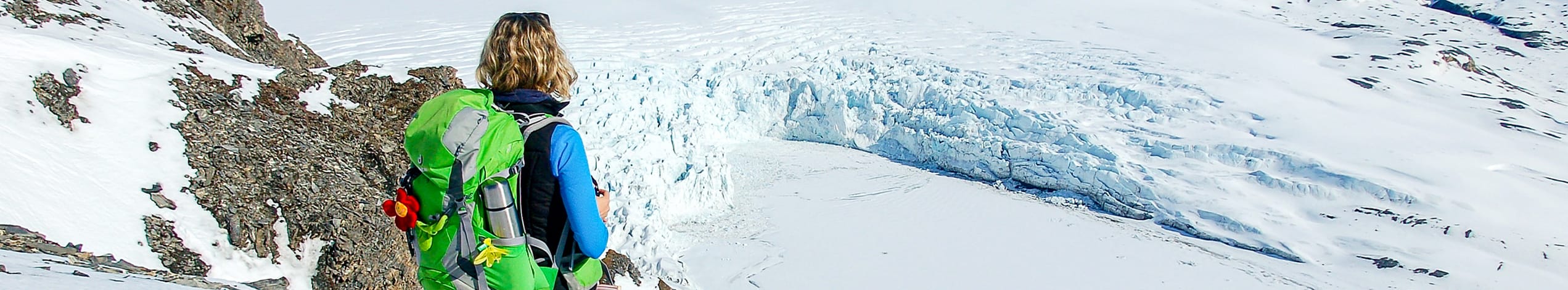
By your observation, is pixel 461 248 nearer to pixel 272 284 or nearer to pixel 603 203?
pixel 603 203

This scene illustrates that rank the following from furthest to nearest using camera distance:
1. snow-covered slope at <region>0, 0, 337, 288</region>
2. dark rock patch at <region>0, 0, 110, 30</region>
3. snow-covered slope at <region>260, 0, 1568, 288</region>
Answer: snow-covered slope at <region>260, 0, 1568, 288</region> < dark rock patch at <region>0, 0, 110, 30</region> < snow-covered slope at <region>0, 0, 337, 288</region>

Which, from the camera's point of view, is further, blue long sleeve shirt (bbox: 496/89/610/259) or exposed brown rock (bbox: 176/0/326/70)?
exposed brown rock (bbox: 176/0/326/70)

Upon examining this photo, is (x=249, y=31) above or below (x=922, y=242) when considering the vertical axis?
above

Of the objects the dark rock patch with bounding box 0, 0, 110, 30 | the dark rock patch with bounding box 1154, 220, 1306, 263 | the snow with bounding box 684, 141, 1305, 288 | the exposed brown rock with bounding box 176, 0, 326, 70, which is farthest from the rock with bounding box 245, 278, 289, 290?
the dark rock patch with bounding box 1154, 220, 1306, 263

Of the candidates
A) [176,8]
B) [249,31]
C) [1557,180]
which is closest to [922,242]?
[249,31]

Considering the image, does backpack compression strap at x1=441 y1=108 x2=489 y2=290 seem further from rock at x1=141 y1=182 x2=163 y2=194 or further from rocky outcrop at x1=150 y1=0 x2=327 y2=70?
rocky outcrop at x1=150 y1=0 x2=327 y2=70

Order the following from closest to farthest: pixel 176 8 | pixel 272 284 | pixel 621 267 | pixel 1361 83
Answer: pixel 272 284
pixel 176 8
pixel 621 267
pixel 1361 83
